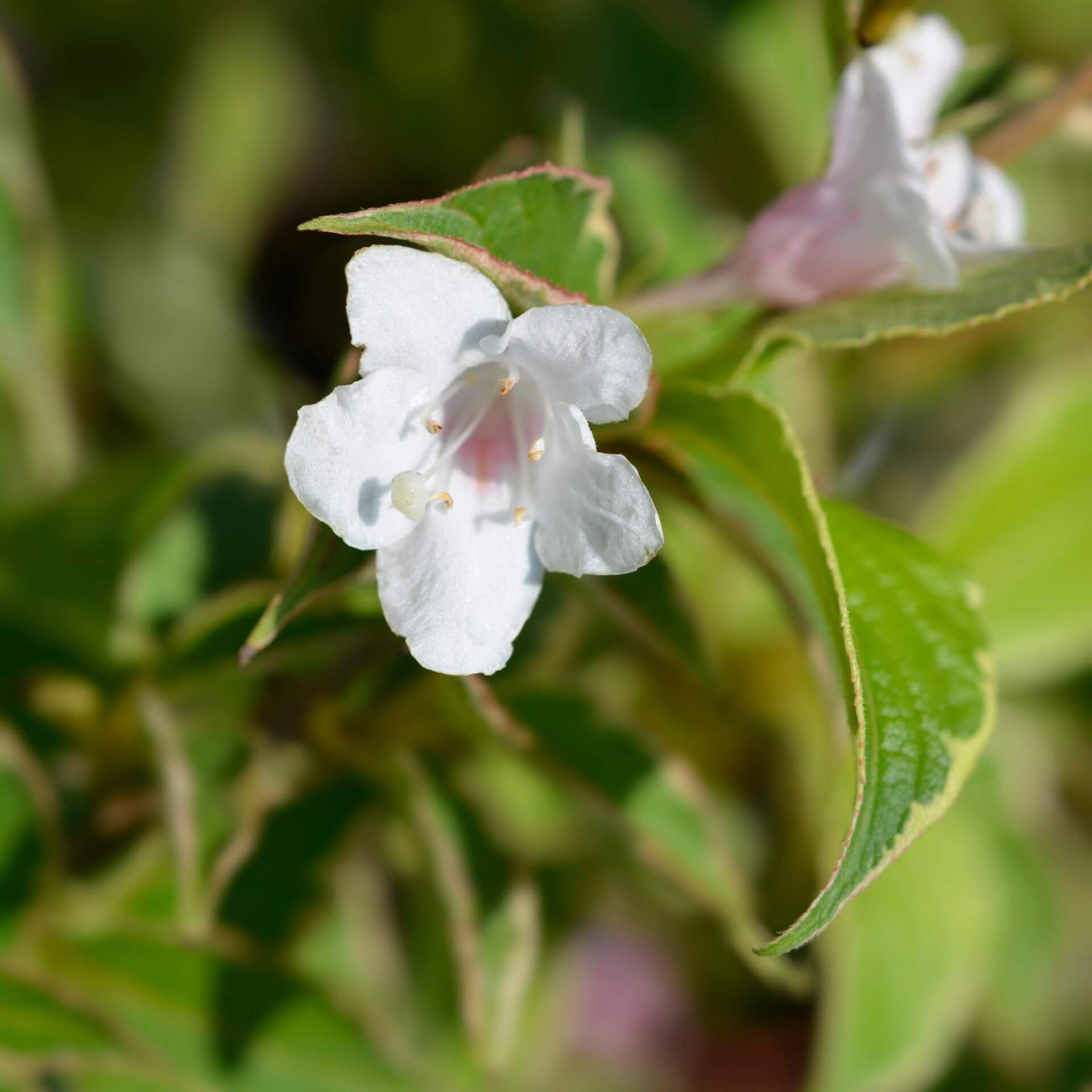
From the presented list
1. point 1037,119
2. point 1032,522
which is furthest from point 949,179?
point 1032,522

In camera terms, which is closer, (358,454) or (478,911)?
(358,454)

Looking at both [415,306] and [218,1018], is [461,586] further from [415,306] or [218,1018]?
[218,1018]

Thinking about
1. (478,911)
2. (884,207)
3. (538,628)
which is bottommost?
(478,911)

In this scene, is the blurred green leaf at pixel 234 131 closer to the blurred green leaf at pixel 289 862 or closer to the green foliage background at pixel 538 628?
the green foliage background at pixel 538 628

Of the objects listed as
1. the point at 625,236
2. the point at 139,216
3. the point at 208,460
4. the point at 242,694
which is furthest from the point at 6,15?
the point at 242,694

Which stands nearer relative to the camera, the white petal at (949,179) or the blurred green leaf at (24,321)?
the white petal at (949,179)

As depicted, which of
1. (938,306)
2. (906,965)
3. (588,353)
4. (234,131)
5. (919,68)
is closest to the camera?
(588,353)

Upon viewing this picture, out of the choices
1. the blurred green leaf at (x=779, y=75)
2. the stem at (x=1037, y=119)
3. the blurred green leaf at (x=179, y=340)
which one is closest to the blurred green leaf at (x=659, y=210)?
the blurred green leaf at (x=779, y=75)

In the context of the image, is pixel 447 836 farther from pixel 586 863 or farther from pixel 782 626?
pixel 782 626
